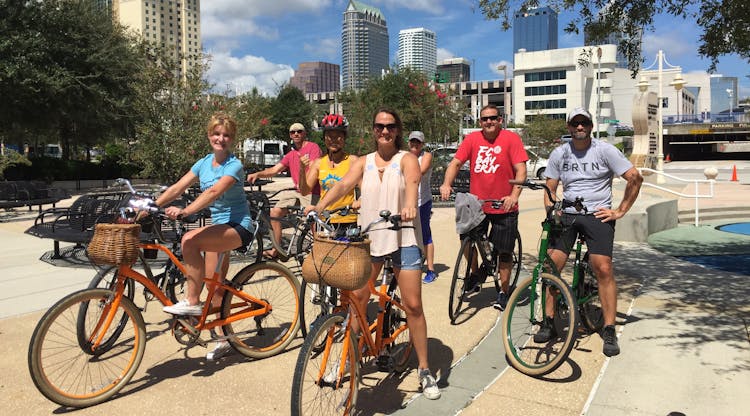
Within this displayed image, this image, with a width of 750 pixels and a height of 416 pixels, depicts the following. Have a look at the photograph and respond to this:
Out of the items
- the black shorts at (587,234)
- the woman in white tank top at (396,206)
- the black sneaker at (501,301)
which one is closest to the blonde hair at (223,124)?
the woman in white tank top at (396,206)

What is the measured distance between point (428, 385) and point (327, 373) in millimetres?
859

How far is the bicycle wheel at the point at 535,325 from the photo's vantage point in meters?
4.02

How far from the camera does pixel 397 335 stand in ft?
13.1

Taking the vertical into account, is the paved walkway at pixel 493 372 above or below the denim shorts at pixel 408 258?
below

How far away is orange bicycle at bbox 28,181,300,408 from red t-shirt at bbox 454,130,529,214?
2.17 metres

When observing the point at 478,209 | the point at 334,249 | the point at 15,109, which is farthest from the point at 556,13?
the point at 15,109

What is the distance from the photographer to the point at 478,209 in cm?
539

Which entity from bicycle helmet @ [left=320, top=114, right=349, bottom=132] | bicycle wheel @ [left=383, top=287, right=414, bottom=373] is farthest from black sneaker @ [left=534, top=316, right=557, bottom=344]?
bicycle helmet @ [left=320, top=114, right=349, bottom=132]

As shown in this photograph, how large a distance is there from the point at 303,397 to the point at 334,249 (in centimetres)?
78

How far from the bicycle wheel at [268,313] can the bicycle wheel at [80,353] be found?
0.69m

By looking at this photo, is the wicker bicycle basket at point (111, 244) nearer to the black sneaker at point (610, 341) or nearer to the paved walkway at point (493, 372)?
the paved walkway at point (493, 372)

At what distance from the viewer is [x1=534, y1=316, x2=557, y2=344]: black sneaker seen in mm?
4449

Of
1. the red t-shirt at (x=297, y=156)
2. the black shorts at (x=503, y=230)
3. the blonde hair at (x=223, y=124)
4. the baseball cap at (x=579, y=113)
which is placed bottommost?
the black shorts at (x=503, y=230)

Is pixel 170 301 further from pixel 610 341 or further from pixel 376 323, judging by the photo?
pixel 610 341
